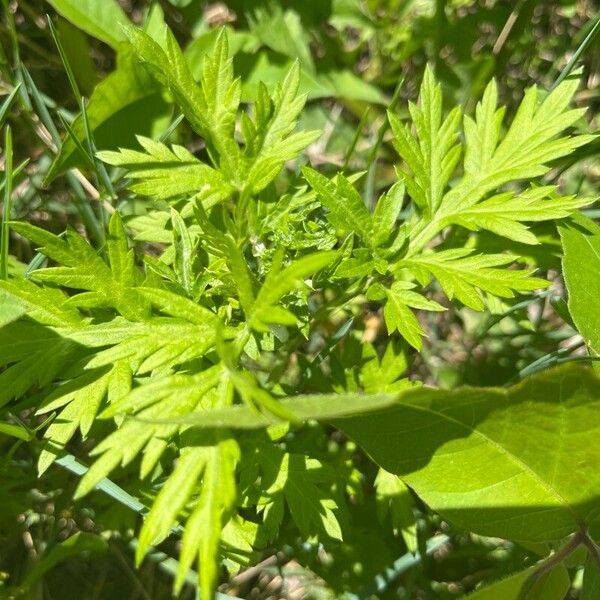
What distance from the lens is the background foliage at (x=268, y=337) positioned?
1264 mm

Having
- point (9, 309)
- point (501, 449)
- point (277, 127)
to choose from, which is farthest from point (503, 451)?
point (9, 309)

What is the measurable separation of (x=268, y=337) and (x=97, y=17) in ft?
3.93

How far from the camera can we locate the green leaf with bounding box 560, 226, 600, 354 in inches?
62.1

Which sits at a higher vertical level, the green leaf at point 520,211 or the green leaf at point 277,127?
the green leaf at point 277,127

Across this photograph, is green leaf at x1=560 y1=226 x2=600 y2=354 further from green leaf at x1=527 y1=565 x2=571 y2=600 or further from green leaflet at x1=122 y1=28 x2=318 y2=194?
green leaflet at x1=122 y1=28 x2=318 y2=194

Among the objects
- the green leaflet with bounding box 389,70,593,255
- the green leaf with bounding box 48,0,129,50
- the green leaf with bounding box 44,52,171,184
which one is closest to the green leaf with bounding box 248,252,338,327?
the green leaflet with bounding box 389,70,593,255

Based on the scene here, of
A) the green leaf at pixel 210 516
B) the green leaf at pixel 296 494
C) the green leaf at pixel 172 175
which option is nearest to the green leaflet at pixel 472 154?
the green leaf at pixel 172 175

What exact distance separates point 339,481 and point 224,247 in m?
0.68

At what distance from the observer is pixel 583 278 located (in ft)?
Answer: 5.38

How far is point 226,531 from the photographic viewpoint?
160 cm

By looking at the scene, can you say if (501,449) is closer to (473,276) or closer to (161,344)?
(473,276)

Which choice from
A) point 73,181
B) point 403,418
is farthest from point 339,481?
point 73,181

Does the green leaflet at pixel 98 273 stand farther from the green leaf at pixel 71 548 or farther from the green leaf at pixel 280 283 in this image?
the green leaf at pixel 71 548

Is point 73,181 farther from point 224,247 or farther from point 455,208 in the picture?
point 455,208
